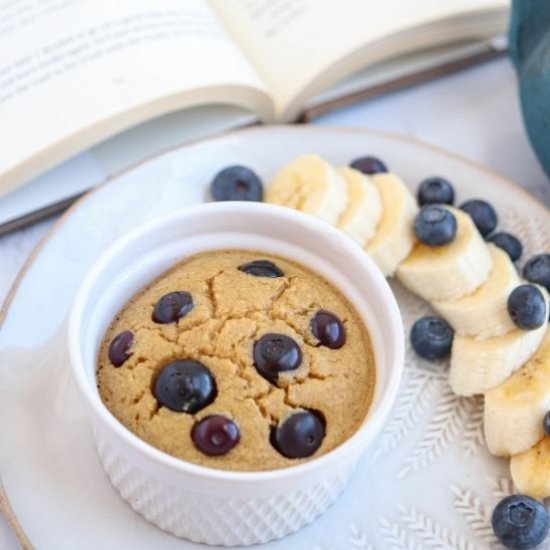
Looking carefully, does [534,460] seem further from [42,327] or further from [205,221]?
[42,327]

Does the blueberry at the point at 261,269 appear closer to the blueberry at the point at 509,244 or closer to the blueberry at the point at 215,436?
the blueberry at the point at 215,436

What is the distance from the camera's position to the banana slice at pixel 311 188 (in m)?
1.06

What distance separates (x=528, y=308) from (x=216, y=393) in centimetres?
35

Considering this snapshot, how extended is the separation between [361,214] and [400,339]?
25 centimetres

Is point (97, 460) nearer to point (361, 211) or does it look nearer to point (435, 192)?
point (361, 211)

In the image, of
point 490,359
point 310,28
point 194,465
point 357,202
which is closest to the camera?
point 194,465

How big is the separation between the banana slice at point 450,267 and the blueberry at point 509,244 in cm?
3

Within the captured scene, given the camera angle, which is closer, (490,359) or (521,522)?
(521,522)

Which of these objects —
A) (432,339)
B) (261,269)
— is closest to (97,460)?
(261,269)

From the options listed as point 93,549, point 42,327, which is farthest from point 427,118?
point 93,549

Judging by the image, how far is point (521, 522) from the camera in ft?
2.75

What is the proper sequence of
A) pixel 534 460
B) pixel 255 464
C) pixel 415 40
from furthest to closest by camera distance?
pixel 415 40 → pixel 534 460 → pixel 255 464

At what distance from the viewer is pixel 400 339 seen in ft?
2.73

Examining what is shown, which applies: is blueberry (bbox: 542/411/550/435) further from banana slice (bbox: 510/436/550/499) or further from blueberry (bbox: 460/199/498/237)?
blueberry (bbox: 460/199/498/237)
